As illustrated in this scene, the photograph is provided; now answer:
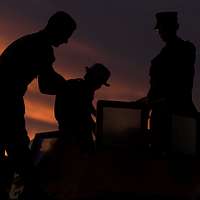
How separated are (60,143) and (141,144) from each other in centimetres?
103

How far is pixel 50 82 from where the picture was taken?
19.6 ft

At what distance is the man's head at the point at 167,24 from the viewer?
259 inches

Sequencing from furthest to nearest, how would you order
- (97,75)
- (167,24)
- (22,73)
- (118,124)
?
(97,75), (167,24), (22,73), (118,124)

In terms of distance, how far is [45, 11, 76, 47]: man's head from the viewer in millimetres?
5648

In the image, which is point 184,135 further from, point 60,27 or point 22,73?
point 22,73

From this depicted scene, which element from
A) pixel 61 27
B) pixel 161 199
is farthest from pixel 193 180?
pixel 61 27

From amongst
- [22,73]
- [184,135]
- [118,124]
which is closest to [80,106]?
[22,73]

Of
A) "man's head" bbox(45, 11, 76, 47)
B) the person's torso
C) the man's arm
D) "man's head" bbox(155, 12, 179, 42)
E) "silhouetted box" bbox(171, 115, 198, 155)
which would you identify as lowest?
"silhouetted box" bbox(171, 115, 198, 155)

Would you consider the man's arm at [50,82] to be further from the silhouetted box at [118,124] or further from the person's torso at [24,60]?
the silhouetted box at [118,124]

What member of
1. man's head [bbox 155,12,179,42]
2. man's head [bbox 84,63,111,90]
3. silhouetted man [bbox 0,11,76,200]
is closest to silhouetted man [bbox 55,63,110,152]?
man's head [bbox 84,63,111,90]

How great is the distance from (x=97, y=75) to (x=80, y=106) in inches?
28.5

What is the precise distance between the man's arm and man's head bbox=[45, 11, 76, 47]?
307 mm

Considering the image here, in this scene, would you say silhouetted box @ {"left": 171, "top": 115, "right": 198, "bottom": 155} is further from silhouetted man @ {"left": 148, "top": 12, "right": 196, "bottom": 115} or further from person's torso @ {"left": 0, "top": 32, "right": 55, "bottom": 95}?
person's torso @ {"left": 0, "top": 32, "right": 55, "bottom": 95}

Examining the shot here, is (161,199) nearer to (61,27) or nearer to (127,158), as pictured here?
(127,158)
